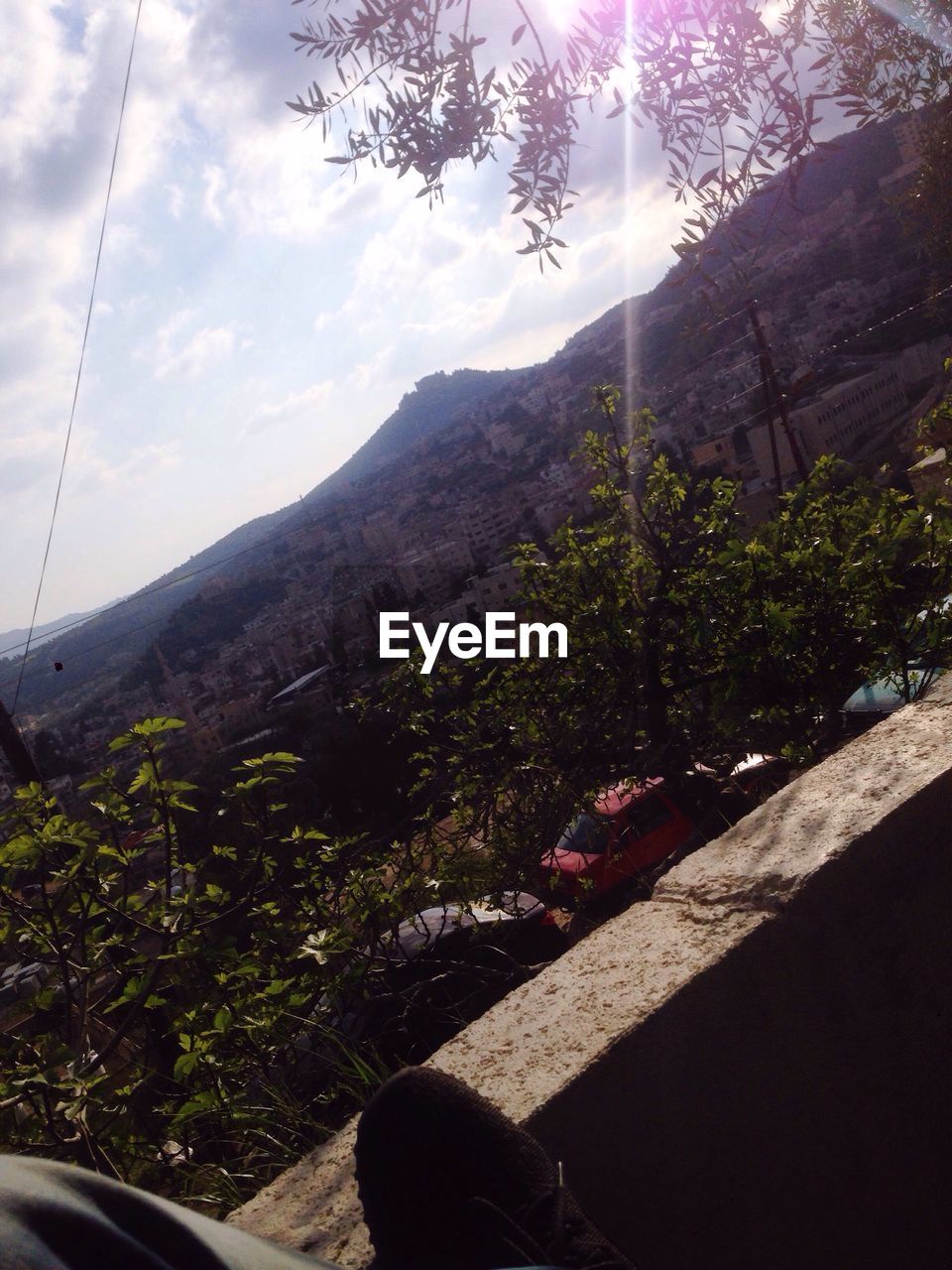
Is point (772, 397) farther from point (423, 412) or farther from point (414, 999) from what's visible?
point (423, 412)

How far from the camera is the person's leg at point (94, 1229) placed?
0.86 meters

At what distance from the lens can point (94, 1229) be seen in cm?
91

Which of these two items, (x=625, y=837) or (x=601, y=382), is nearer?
(x=601, y=382)

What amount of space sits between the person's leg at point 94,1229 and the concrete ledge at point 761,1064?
332mm

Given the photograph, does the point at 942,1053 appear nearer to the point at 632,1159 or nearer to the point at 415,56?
the point at 632,1159

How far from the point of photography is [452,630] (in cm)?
566

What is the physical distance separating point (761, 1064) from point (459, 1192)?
50 cm

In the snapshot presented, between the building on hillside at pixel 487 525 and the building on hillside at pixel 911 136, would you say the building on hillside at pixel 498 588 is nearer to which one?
the building on hillside at pixel 911 136

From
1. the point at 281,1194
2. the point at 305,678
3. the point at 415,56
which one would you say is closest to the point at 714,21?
the point at 415,56

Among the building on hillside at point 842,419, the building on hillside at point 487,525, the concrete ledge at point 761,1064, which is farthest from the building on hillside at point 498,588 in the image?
the building on hillside at point 842,419

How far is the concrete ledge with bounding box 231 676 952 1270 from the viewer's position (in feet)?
4.22

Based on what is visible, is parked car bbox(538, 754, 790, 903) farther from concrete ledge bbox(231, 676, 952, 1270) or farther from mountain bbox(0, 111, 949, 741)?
concrete ledge bbox(231, 676, 952, 1270)

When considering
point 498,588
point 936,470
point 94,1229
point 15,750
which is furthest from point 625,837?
point 94,1229

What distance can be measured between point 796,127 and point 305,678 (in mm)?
12595
